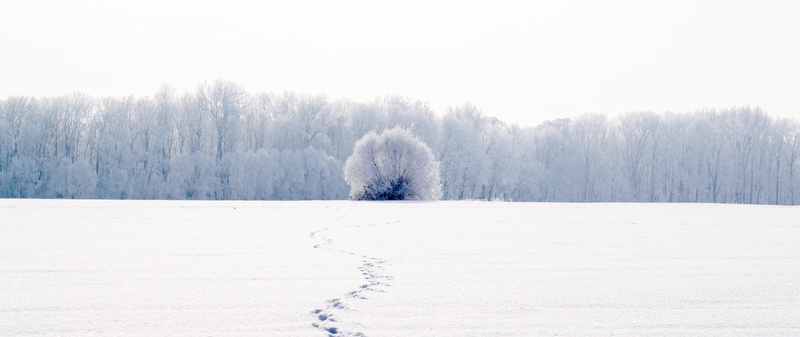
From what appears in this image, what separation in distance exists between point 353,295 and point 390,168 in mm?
22275

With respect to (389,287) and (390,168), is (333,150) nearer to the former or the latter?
(390,168)

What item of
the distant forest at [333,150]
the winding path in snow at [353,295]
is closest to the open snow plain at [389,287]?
the winding path in snow at [353,295]

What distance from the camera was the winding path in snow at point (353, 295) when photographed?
294cm

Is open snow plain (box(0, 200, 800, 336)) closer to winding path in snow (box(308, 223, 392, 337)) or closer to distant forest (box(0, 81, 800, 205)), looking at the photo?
winding path in snow (box(308, 223, 392, 337))

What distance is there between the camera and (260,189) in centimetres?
4419

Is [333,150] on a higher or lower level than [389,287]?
higher

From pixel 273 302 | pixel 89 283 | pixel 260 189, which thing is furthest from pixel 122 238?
pixel 260 189

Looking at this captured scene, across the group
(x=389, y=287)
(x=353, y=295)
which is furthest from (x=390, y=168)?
(x=353, y=295)

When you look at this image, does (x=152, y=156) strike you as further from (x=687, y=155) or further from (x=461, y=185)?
(x=687, y=155)

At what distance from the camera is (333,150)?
161 ft

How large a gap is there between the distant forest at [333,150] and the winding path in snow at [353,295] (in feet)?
130

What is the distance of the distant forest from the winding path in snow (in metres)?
39.6

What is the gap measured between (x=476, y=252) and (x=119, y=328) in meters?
3.92

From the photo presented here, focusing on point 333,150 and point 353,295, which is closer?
A: point 353,295
